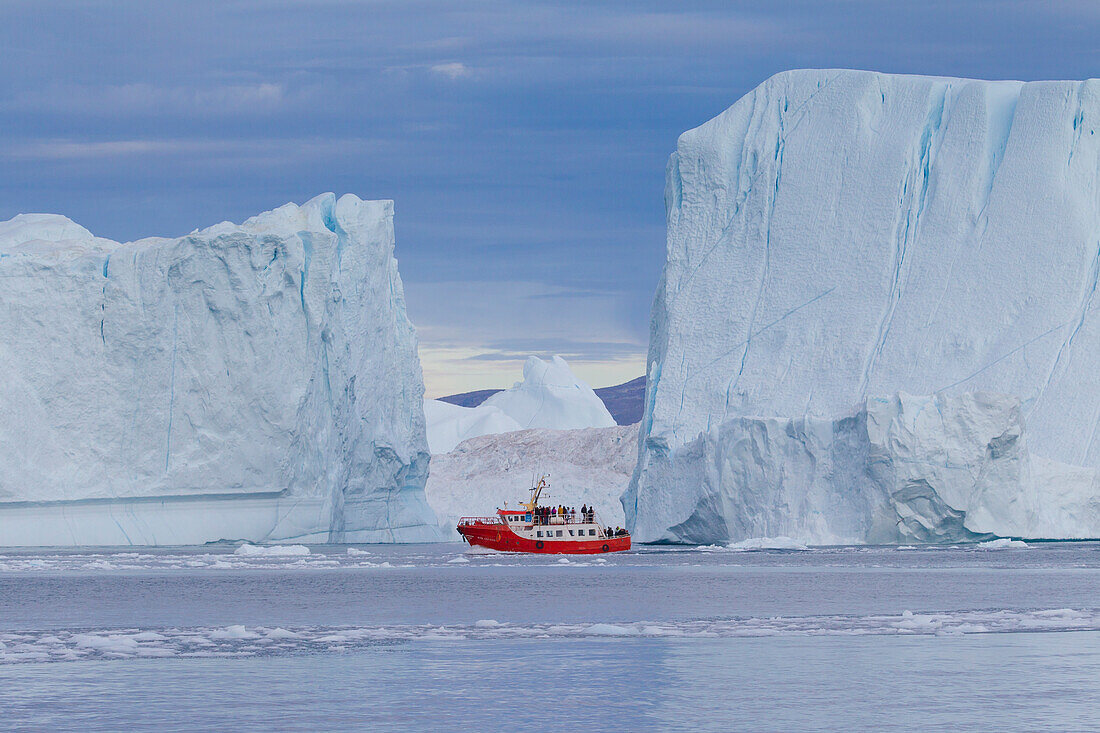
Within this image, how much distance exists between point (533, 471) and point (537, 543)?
17.5 m

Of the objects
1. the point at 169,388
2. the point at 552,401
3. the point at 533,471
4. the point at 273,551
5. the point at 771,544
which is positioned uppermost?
the point at 552,401

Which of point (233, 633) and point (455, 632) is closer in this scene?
point (233, 633)

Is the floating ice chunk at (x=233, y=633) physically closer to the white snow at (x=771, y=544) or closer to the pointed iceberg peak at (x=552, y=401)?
the white snow at (x=771, y=544)

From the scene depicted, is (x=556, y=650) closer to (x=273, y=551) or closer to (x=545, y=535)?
(x=273, y=551)

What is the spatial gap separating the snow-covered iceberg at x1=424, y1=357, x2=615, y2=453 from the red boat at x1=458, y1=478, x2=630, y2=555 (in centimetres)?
2906

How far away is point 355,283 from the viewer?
103 feet

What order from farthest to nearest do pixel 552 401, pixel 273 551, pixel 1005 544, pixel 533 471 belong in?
1. pixel 552 401
2. pixel 533 471
3. pixel 1005 544
4. pixel 273 551

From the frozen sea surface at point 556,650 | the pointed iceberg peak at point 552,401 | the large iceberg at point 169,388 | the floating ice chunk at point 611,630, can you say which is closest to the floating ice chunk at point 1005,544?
the frozen sea surface at point 556,650

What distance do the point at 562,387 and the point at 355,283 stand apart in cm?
3351

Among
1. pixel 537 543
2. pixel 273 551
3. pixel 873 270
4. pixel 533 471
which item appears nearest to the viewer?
pixel 273 551

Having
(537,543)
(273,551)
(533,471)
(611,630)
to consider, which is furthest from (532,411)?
(611,630)

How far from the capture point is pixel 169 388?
2933cm

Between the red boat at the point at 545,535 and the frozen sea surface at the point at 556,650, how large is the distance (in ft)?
30.5

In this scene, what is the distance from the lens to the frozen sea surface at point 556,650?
7.76 meters
